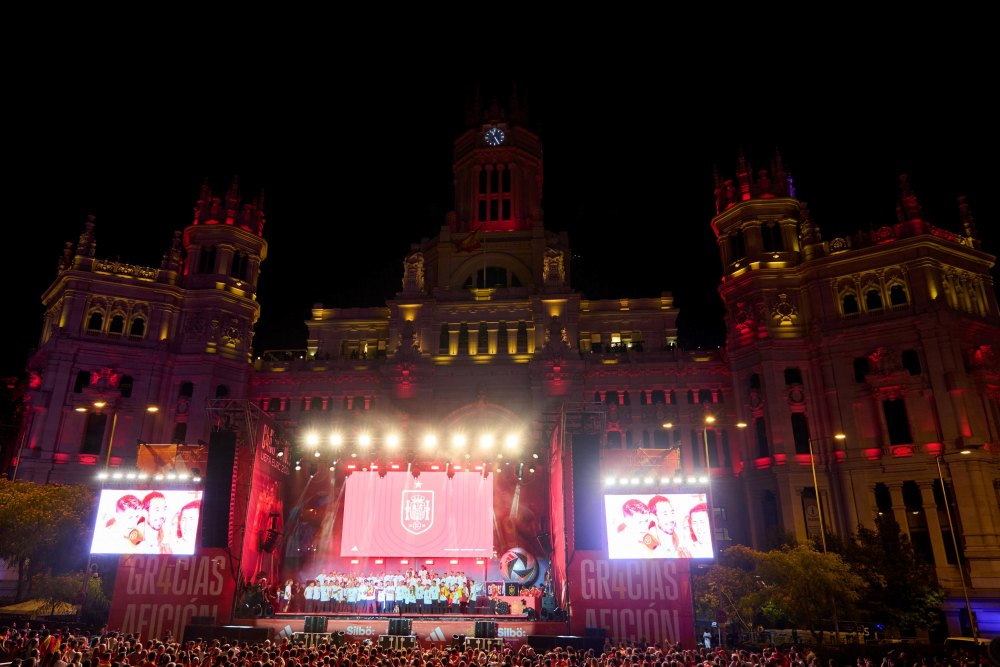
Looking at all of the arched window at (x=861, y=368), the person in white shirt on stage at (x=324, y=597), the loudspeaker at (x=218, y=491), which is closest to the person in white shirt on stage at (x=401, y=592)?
the person in white shirt on stage at (x=324, y=597)

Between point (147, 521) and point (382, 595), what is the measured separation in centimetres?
1204

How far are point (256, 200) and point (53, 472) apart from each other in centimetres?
2820

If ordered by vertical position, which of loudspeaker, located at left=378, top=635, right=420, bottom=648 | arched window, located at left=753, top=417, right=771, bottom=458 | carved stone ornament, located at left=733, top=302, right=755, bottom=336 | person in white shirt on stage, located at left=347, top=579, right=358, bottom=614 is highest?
carved stone ornament, located at left=733, top=302, right=755, bottom=336

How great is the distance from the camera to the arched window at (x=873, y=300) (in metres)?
49.8

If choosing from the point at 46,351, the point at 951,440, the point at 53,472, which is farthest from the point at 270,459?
the point at 951,440

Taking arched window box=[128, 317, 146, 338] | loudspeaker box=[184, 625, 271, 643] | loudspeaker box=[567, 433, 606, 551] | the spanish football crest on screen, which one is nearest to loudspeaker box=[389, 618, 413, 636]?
loudspeaker box=[184, 625, 271, 643]

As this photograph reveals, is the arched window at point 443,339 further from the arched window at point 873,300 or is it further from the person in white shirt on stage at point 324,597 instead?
the arched window at point 873,300

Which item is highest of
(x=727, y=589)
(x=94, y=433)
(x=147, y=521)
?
(x=94, y=433)

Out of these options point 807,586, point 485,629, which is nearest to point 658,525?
point 807,586

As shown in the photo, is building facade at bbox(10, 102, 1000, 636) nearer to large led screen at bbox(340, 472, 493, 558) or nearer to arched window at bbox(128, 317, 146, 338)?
arched window at bbox(128, 317, 146, 338)

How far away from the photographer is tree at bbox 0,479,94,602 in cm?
3666

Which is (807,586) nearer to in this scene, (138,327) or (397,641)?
(397,641)

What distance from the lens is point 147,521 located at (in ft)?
102

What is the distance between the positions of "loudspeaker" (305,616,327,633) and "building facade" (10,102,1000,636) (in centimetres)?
1269
